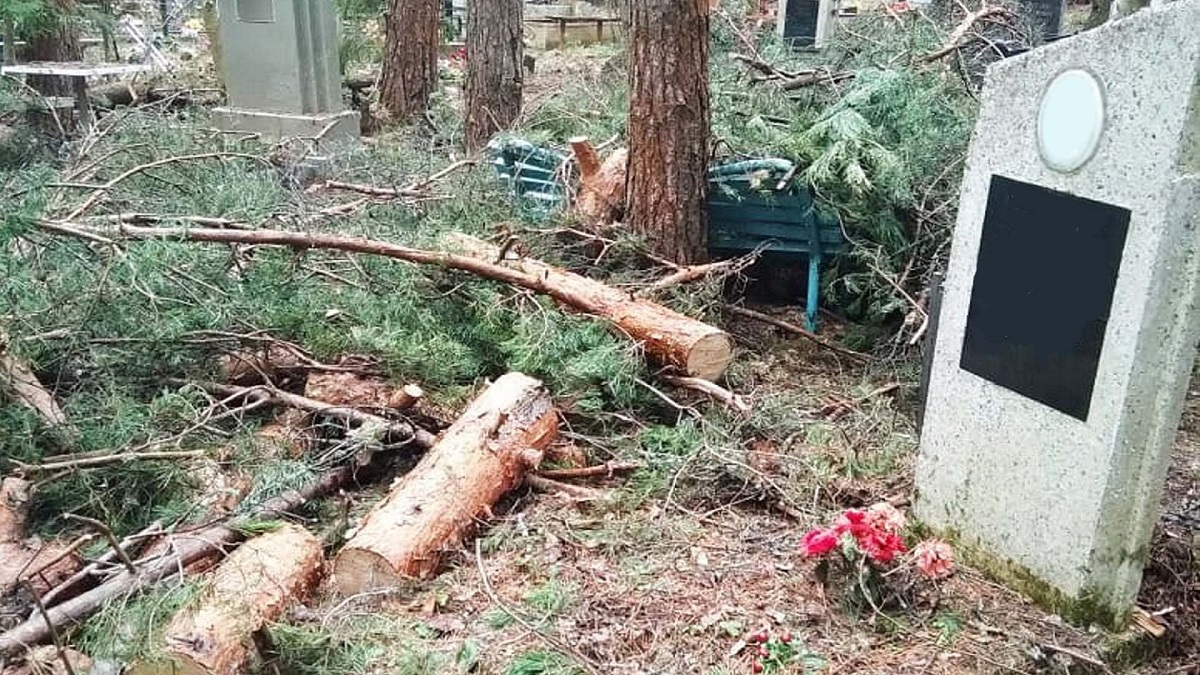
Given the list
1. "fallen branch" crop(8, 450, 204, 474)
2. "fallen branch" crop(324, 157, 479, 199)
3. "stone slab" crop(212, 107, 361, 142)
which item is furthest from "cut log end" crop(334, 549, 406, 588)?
"stone slab" crop(212, 107, 361, 142)

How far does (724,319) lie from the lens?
5.72 metres

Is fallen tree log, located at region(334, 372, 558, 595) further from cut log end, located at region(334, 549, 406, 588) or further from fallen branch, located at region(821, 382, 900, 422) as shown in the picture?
fallen branch, located at region(821, 382, 900, 422)

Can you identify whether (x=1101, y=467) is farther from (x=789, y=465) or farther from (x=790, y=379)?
(x=790, y=379)

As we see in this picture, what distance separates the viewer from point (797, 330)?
545cm

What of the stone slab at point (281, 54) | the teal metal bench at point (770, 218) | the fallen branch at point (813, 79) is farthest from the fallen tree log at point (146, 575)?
the stone slab at point (281, 54)

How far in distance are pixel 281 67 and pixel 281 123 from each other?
505mm

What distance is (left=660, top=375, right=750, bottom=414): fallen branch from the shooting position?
4329 millimetres

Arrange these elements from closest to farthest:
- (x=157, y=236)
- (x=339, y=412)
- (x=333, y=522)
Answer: (x=333, y=522) < (x=339, y=412) < (x=157, y=236)

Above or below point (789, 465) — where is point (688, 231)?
above

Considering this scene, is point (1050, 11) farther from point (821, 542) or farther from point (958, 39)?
point (821, 542)

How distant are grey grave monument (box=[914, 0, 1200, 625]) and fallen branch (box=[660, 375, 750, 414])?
107cm

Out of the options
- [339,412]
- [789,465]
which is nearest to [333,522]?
[339,412]

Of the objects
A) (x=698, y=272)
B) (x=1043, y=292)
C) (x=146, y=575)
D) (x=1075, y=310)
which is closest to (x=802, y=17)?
(x=698, y=272)

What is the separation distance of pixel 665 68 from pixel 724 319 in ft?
4.75
